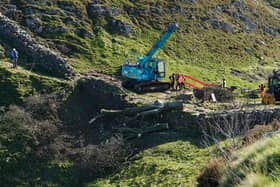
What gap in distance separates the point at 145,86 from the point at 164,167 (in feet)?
43.1

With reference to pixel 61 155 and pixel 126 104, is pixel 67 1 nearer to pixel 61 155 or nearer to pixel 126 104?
pixel 126 104

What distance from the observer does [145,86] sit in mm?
37969

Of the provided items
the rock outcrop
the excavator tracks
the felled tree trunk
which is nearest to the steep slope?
the rock outcrop

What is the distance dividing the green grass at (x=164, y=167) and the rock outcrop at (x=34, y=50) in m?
12.6

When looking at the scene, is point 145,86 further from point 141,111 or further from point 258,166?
point 258,166

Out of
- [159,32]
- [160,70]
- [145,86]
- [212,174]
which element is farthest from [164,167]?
[159,32]

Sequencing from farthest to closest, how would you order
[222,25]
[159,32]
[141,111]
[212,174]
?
1. [222,25]
2. [159,32]
3. [141,111]
4. [212,174]

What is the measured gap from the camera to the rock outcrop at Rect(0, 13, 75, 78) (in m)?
38.4

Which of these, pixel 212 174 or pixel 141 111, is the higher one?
pixel 212 174

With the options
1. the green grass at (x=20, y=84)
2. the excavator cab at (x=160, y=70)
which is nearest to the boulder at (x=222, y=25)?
the excavator cab at (x=160, y=70)

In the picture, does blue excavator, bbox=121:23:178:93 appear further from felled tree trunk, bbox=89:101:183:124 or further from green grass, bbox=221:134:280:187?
green grass, bbox=221:134:280:187

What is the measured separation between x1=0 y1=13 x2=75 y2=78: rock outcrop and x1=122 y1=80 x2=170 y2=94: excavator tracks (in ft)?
14.2

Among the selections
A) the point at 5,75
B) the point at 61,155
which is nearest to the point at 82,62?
the point at 5,75

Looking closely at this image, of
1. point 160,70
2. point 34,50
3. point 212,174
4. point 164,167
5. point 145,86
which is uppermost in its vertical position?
point 34,50
